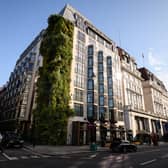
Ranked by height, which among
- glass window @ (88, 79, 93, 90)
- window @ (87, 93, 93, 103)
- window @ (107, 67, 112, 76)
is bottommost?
window @ (87, 93, 93, 103)

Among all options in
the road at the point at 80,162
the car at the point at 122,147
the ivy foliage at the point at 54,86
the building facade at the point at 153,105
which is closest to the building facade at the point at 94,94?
the building facade at the point at 153,105

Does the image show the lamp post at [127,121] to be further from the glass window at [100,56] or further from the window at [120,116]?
the glass window at [100,56]

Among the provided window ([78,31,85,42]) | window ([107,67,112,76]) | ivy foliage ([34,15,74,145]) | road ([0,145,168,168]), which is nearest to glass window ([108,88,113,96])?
window ([107,67,112,76])

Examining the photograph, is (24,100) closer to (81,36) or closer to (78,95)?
(78,95)

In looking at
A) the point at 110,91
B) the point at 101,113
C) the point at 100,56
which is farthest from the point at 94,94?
the point at 100,56

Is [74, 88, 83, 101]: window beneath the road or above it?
above

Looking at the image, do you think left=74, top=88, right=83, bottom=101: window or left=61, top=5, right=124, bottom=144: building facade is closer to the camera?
left=61, top=5, right=124, bottom=144: building facade

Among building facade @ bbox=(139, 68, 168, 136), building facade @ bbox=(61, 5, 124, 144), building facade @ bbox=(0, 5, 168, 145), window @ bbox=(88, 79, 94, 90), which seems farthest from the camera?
building facade @ bbox=(139, 68, 168, 136)

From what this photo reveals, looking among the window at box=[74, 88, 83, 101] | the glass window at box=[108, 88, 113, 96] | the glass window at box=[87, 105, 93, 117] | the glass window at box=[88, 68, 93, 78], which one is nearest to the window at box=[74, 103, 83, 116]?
the window at box=[74, 88, 83, 101]

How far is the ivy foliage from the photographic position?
23.5m

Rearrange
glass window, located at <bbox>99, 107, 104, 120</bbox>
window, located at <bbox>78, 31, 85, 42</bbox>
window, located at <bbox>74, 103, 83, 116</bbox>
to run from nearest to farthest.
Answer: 1. window, located at <bbox>74, 103, 83, 116</bbox>
2. glass window, located at <bbox>99, 107, 104, 120</bbox>
3. window, located at <bbox>78, 31, 85, 42</bbox>

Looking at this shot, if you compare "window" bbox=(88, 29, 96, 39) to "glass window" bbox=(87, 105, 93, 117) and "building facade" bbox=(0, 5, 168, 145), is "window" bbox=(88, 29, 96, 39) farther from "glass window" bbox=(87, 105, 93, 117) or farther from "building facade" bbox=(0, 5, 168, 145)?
"glass window" bbox=(87, 105, 93, 117)

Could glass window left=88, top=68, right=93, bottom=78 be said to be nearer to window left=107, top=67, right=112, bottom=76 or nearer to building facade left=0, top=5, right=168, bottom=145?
building facade left=0, top=5, right=168, bottom=145

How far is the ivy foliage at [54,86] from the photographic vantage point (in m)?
23.5
